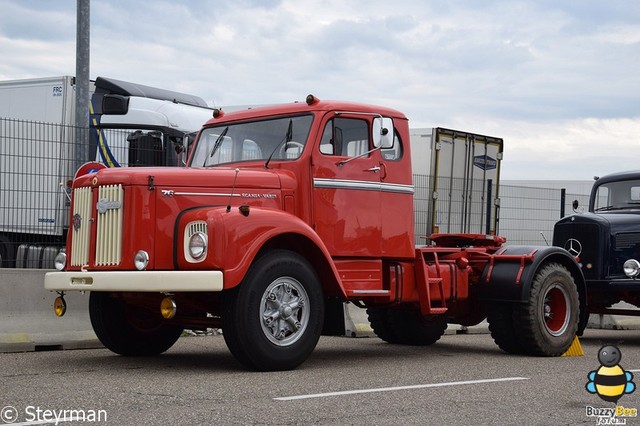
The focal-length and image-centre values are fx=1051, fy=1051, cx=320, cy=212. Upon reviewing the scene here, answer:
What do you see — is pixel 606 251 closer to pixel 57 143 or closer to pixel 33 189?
pixel 57 143

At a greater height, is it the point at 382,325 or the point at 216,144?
the point at 216,144

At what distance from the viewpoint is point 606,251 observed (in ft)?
45.6

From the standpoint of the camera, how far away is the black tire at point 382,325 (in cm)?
1341

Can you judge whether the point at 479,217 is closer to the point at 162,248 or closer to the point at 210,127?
the point at 210,127

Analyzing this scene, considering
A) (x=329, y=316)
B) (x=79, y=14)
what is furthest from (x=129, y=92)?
(x=329, y=316)

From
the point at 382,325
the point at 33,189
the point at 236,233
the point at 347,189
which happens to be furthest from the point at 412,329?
the point at 33,189

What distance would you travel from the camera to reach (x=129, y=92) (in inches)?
728

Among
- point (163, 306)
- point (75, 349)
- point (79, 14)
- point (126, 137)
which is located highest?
point (79, 14)

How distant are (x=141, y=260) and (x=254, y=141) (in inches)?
85.5

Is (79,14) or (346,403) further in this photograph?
A: (79,14)

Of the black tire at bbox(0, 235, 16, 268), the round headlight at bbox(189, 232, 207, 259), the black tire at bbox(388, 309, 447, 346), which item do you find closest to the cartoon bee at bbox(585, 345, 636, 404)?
the round headlight at bbox(189, 232, 207, 259)

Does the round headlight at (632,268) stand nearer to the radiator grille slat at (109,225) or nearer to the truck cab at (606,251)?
the truck cab at (606,251)

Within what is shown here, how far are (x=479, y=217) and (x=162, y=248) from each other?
1164 centimetres

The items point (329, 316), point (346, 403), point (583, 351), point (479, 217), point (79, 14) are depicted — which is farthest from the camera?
point (479, 217)
